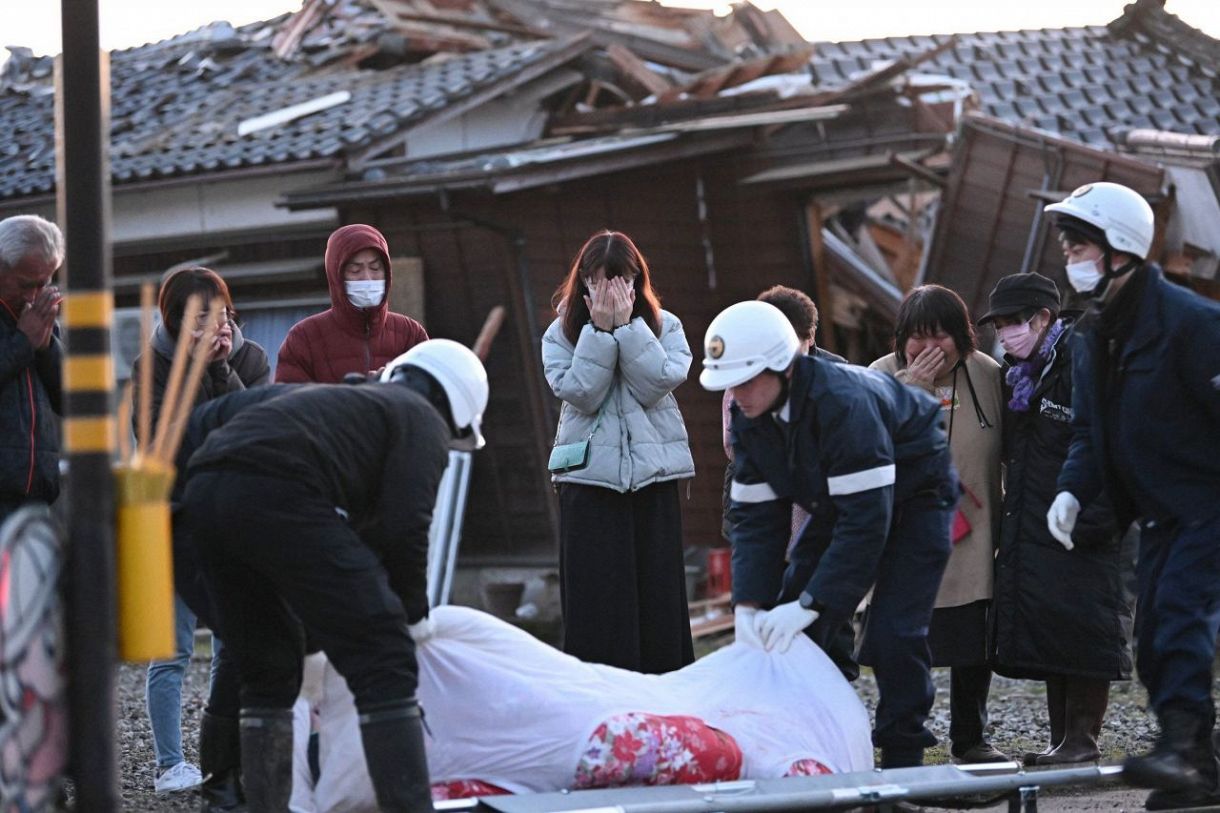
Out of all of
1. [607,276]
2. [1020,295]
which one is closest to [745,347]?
[607,276]

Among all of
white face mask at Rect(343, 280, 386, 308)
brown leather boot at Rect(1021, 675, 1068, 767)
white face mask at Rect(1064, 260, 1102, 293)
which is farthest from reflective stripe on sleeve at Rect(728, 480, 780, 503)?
brown leather boot at Rect(1021, 675, 1068, 767)

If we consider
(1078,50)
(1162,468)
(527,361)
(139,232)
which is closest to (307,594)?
(1162,468)

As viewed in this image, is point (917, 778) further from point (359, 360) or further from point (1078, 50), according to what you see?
point (1078, 50)

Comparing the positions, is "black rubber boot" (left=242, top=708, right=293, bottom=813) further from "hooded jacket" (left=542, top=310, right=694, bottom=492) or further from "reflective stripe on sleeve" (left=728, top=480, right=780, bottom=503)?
"hooded jacket" (left=542, top=310, right=694, bottom=492)

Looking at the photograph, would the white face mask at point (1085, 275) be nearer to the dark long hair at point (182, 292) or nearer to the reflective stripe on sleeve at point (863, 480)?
the reflective stripe on sleeve at point (863, 480)

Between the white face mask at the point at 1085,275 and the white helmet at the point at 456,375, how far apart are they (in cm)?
224

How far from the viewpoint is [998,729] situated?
8.62 metres

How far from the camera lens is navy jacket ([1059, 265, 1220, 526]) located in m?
5.80

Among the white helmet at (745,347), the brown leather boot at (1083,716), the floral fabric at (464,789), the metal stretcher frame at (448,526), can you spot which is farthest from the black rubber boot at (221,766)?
the metal stretcher frame at (448,526)

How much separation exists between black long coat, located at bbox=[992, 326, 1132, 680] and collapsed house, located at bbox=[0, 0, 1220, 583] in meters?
4.63

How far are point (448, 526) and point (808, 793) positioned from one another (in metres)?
8.06

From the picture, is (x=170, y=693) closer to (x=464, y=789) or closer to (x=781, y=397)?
(x=464, y=789)

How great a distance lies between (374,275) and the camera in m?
6.98

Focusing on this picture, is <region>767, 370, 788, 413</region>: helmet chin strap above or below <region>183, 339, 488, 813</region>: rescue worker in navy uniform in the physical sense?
above
